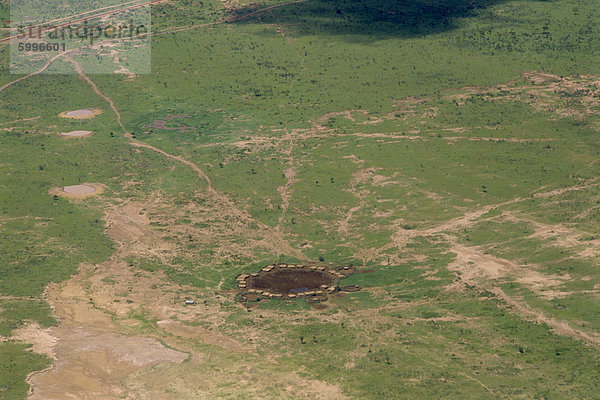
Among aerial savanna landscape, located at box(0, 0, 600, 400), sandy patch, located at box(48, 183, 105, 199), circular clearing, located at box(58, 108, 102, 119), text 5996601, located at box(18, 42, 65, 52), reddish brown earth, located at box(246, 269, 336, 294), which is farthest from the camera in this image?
text 5996601, located at box(18, 42, 65, 52)

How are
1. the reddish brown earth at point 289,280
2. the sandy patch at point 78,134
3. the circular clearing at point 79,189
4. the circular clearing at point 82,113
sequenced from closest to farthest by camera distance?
the reddish brown earth at point 289,280 < the circular clearing at point 79,189 < the sandy patch at point 78,134 < the circular clearing at point 82,113

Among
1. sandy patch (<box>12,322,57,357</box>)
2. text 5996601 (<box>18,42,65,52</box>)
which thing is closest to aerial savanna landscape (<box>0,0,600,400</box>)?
sandy patch (<box>12,322,57,357</box>)

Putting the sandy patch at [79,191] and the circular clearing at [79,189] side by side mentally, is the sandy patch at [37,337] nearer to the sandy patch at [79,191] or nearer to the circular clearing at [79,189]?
the sandy patch at [79,191]

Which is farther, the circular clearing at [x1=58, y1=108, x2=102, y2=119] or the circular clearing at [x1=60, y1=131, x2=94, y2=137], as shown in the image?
the circular clearing at [x1=58, y1=108, x2=102, y2=119]

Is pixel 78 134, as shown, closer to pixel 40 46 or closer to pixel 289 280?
pixel 40 46

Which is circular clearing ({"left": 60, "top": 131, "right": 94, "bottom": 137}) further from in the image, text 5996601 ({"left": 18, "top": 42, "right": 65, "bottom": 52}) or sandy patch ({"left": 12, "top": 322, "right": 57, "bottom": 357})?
sandy patch ({"left": 12, "top": 322, "right": 57, "bottom": 357})

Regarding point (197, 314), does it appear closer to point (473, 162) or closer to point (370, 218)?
point (370, 218)

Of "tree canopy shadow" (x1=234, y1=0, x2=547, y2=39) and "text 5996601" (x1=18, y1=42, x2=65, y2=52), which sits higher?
"tree canopy shadow" (x1=234, y1=0, x2=547, y2=39)

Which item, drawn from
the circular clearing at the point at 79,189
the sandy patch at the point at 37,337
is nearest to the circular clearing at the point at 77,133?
the circular clearing at the point at 79,189
